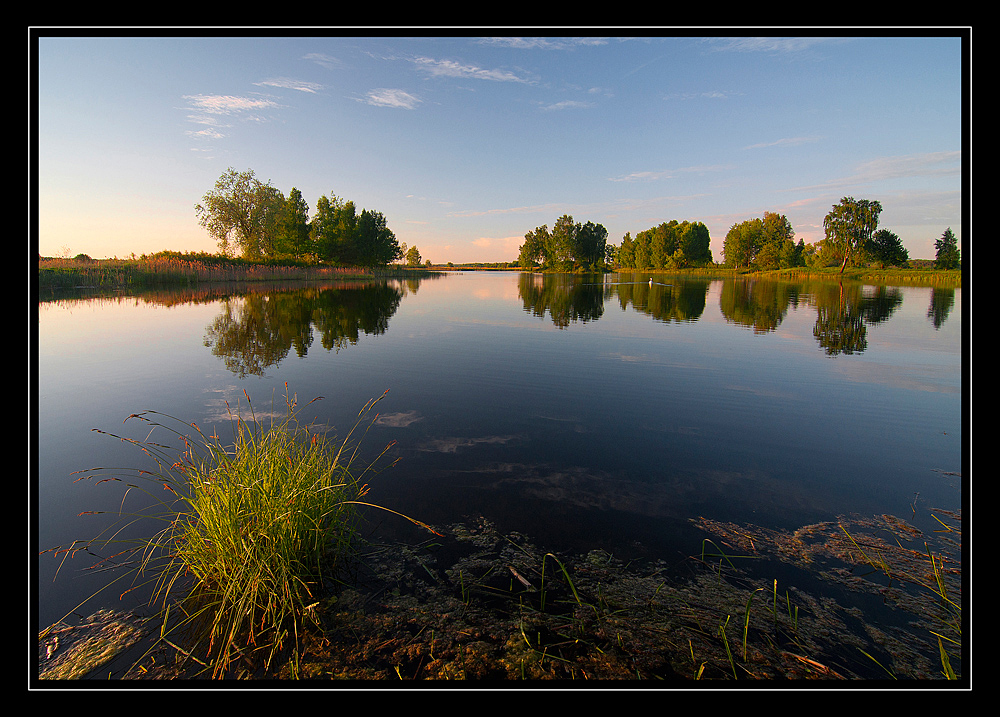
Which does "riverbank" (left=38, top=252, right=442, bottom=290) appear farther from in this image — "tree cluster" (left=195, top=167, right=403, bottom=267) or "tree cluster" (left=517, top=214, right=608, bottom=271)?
"tree cluster" (left=517, top=214, right=608, bottom=271)

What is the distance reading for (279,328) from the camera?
1797cm

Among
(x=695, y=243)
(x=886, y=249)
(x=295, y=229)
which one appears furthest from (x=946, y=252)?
(x=295, y=229)

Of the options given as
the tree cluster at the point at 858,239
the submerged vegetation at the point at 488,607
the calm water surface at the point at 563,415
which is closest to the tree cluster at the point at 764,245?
the tree cluster at the point at 858,239

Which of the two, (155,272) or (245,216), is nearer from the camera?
(155,272)

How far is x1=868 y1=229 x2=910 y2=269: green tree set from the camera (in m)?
82.4

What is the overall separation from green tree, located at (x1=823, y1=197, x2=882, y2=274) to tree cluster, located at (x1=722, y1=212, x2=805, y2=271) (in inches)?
884

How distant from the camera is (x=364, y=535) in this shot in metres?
4.46

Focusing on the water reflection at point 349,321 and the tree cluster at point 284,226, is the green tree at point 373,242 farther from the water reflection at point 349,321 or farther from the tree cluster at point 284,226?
the water reflection at point 349,321


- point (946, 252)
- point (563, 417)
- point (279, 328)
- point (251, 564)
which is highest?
point (946, 252)

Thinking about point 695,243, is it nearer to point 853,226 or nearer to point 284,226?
point 853,226

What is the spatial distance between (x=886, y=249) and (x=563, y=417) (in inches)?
4268
